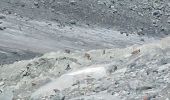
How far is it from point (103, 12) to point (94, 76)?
44.1 feet

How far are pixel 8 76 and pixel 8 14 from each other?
876 cm

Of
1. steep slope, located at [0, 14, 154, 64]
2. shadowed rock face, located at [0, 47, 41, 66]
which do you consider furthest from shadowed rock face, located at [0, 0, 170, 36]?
shadowed rock face, located at [0, 47, 41, 66]

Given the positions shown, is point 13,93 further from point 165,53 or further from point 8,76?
point 165,53

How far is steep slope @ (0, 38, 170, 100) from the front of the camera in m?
8.38

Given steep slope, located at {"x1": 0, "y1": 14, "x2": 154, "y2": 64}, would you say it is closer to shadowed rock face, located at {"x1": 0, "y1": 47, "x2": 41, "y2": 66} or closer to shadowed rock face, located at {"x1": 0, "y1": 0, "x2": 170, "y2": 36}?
shadowed rock face, located at {"x1": 0, "y1": 47, "x2": 41, "y2": 66}

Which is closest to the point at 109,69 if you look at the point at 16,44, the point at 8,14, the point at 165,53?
the point at 165,53

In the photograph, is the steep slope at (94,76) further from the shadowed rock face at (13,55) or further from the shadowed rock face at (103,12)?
the shadowed rock face at (103,12)

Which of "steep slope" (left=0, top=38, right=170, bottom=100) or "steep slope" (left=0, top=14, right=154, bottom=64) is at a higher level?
"steep slope" (left=0, top=38, right=170, bottom=100)

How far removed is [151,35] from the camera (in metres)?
21.9

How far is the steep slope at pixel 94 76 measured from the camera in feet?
27.5

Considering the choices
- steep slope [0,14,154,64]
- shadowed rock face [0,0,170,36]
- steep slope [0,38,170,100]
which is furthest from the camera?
shadowed rock face [0,0,170,36]

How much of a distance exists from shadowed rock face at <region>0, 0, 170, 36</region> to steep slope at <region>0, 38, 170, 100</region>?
8780 millimetres

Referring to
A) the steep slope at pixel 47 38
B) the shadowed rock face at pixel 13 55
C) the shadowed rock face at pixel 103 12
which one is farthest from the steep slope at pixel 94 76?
the shadowed rock face at pixel 103 12

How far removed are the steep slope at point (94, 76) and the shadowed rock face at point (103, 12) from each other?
878cm
